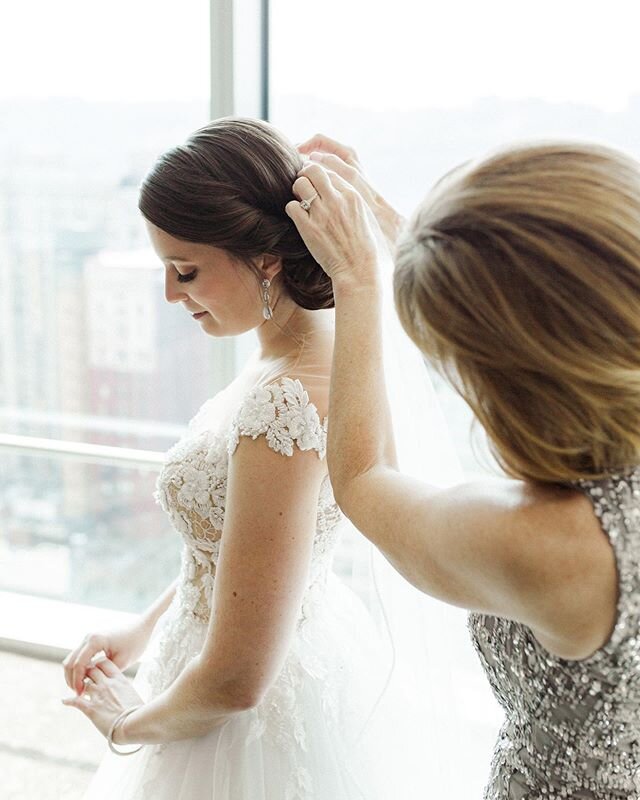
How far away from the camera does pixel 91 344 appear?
3.46 meters

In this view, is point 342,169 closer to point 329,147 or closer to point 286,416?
point 329,147

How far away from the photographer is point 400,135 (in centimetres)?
248

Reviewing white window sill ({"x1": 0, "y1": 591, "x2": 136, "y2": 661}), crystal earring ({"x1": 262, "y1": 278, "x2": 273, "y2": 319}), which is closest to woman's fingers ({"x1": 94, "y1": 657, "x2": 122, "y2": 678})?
crystal earring ({"x1": 262, "y1": 278, "x2": 273, "y2": 319})

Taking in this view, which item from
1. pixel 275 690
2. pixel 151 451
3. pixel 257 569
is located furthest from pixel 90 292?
pixel 257 569

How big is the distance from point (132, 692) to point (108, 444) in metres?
Answer: 1.90

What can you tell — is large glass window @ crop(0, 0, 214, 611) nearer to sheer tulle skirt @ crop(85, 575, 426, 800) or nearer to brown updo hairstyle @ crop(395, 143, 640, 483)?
sheer tulle skirt @ crop(85, 575, 426, 800)

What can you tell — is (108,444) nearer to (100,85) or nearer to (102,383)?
(102,383)

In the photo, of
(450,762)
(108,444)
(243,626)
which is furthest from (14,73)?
(450,762)

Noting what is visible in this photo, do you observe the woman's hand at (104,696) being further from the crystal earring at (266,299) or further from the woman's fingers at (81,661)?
the crystal earring at (266,299)

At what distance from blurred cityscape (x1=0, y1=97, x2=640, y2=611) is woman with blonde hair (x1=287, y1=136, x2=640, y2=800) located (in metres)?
1.53

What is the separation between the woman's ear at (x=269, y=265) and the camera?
1.53m

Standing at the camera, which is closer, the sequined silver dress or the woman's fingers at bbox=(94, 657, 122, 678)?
the sequined silver dress

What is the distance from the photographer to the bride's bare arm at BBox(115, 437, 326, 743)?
4.34 ft

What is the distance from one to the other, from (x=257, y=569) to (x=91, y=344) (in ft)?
7.62
